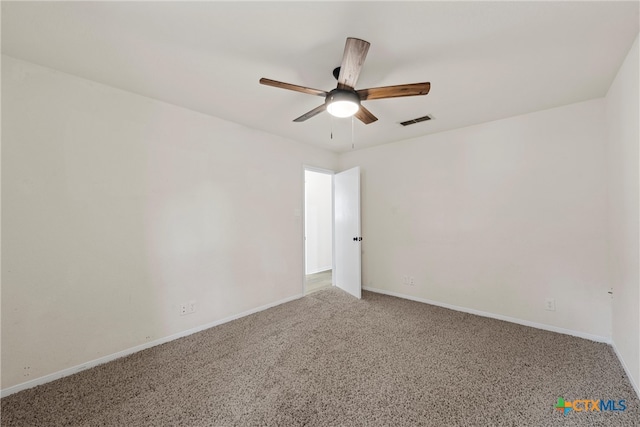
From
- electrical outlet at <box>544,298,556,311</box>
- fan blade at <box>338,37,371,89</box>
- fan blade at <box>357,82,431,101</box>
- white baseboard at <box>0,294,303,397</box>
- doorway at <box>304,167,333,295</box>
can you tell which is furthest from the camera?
doorway at <box>304,167,333,295</box>

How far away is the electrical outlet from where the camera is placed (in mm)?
2742

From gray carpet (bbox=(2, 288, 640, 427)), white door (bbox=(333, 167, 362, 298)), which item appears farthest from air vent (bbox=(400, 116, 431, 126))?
gray carpet (bbox=(2, 288, 640, 427))

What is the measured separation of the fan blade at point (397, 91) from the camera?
1687mm

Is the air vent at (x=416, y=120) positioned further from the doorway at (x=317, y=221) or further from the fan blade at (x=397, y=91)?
the doorway at (x=317, y=221)

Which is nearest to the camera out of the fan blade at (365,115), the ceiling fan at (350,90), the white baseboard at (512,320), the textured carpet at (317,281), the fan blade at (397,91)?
the ceiling fan at (350,90)

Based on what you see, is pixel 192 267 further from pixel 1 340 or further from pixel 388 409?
pixel 388 409

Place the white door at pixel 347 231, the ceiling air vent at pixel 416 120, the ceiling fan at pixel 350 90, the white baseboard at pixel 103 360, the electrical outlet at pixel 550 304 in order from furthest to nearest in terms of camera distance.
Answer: the white door at pixel 347 231 → the ceiling air vent at pixel 416 120 → the electrical outlet at pixel 550 304 → the white baseboard at pixel 103 360 → the ceiling fan at pixel 350 90

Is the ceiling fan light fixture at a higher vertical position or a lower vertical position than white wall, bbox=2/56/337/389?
higher

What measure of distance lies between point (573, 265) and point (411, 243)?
173cm

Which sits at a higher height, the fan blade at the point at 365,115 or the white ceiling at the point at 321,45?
the white ceiling at the point at 321,45

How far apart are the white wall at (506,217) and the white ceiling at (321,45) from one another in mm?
493

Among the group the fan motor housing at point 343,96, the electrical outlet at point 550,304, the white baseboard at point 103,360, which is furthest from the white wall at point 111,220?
the electrical outlet at point 550,304

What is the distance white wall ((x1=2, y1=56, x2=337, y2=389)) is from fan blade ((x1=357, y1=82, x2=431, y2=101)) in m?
1.91

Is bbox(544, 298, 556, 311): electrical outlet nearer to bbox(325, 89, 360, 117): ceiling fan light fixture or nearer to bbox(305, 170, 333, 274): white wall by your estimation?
bbox(325, 89, 360, 117): ceiling fan light fixture
